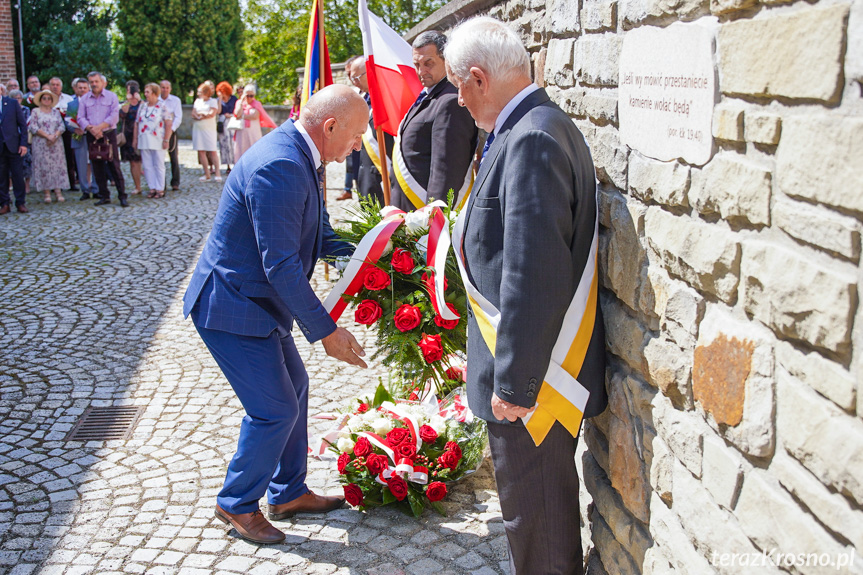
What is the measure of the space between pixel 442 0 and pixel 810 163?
76.7 ft

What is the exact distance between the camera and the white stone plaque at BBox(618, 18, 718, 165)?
199cm

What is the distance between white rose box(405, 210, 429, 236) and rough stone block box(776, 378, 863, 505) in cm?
223

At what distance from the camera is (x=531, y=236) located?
94.7 inches

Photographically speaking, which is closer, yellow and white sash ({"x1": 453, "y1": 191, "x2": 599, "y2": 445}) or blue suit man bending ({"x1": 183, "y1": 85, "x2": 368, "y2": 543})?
yellow and white sash ({"x1": 453, "y1": 191, "x2": 599, "y2": 445})

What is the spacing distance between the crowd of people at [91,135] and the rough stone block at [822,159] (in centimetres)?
1248

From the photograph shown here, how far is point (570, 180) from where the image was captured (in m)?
2.50

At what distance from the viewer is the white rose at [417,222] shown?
373 cm

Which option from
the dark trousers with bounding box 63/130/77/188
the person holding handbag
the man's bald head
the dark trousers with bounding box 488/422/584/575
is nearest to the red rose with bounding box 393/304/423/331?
the man's bald head

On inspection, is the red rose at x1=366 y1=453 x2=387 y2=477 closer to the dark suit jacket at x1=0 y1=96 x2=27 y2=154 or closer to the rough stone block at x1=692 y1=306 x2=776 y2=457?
the rough stone block at x1=692 y1=306 x2=776 y2=457

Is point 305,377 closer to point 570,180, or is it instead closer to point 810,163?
point 570,180

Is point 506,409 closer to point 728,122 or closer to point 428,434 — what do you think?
point 728,122

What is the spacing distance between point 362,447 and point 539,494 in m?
1.31

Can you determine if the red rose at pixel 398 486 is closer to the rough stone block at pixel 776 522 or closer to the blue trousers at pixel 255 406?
the blue trousers at pixel 255 406

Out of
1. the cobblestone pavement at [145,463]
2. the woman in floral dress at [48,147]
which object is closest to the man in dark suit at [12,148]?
the woman in floral dress at [48,147]
